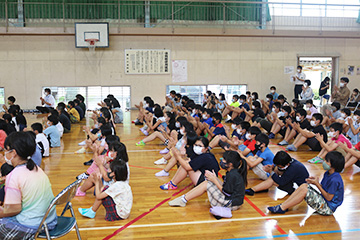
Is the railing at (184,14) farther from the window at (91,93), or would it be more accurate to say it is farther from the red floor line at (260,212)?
the red floor line at (260,212)

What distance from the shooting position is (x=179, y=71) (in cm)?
1603

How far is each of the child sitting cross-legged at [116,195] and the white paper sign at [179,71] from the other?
11.9 m

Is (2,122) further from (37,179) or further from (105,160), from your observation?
(37,179)

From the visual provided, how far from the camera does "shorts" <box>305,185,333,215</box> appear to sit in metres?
4.34

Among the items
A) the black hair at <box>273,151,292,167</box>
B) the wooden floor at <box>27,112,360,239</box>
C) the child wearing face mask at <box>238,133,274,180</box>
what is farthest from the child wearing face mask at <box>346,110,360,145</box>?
the black hair at <box>273,151,292,167</box>

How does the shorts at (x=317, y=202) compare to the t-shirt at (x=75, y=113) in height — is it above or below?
below

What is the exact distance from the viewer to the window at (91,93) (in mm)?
15539

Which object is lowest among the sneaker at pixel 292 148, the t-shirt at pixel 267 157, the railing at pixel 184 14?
the sneaker at pixel 292 148

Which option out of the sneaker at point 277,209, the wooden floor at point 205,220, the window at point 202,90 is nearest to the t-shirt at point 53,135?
the wooden floor at point 205,220

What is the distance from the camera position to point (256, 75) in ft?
54.0

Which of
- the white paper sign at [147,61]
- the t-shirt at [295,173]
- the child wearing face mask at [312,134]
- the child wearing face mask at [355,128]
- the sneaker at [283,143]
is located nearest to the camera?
the t-shirt at [295,173]

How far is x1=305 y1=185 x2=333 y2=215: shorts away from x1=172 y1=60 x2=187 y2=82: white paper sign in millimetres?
12001

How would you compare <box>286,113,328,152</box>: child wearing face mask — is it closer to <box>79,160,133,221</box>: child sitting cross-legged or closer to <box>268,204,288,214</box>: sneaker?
<box>268,204,288,214</box>: sneaker

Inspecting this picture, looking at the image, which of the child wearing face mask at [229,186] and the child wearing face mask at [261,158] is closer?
the child wearing face mask at [229,186]
